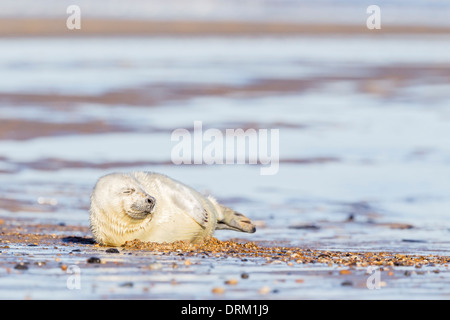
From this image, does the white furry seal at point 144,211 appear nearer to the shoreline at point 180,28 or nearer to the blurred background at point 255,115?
the blurred background at point 255,115

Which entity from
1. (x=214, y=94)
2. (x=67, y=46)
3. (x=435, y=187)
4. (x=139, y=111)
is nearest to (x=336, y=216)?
(x=435, y=187)

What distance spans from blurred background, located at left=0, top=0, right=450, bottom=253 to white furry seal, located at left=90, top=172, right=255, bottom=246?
1164 millimetres

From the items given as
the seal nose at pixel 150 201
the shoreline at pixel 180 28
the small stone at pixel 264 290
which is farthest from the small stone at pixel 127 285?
the shoreline at pixel 180 28

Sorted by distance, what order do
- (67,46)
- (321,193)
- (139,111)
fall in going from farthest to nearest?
1. (67,46)
2. (139,111)
3. (321,193)

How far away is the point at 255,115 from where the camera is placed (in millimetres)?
16000

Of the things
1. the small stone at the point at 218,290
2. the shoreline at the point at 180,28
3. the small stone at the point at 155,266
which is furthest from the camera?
the shoreline at the point at 180,28

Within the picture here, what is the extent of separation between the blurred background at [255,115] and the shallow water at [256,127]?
0.03m

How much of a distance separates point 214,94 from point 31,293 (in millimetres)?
12506

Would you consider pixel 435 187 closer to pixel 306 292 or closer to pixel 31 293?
pixel 306 292

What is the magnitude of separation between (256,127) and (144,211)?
747 cm

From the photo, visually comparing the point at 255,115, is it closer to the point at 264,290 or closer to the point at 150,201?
the point at 150,201

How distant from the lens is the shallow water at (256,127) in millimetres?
7039

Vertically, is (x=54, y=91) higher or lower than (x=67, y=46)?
lower

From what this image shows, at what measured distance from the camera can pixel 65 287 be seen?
247 inches
